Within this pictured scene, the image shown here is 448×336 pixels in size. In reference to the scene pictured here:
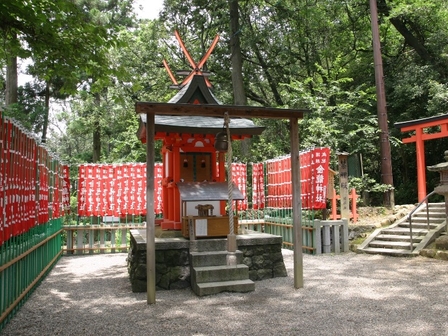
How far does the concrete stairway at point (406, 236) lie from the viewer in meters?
9.88

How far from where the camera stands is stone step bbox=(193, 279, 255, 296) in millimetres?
6473

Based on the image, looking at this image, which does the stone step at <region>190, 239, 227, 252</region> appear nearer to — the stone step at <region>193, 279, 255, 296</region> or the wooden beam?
the stone step at <region>193, 279, 255, 296</region>

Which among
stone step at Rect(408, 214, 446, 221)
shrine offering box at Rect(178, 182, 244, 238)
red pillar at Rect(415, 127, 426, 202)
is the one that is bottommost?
stone step at Rect(408, 214, 446, 221)

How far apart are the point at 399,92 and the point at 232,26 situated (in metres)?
7.87

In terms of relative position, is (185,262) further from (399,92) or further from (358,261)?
(399,92)

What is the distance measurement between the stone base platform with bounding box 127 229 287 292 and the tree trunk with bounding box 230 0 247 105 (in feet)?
33.4

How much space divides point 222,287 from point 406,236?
21.0ft

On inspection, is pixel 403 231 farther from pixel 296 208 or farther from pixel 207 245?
pixel 207 245

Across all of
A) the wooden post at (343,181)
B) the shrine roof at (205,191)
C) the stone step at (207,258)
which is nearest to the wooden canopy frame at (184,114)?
the stone step at (207,258)

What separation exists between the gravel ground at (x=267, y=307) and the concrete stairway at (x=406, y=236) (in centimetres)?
138

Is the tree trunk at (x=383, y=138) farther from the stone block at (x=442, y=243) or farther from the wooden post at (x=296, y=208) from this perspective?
the wooden post at (x=296, y=208)

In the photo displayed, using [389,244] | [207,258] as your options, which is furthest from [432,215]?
[207,258]

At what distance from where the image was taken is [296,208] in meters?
6.93

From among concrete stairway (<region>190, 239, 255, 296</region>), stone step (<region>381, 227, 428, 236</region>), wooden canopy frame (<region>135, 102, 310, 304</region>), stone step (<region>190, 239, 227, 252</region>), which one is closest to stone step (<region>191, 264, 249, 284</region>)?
concrete stairway (<region>190, 239, 255, 296</region>)
